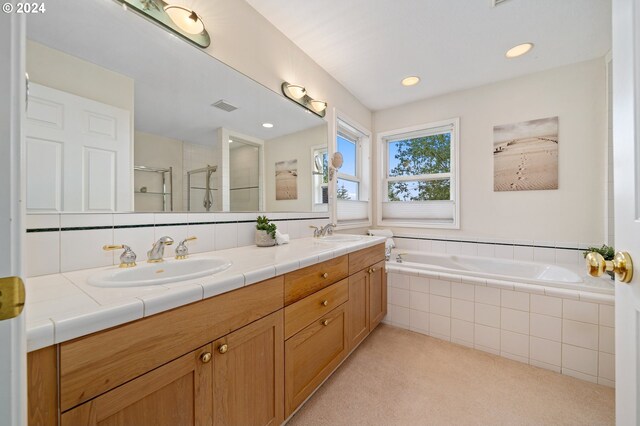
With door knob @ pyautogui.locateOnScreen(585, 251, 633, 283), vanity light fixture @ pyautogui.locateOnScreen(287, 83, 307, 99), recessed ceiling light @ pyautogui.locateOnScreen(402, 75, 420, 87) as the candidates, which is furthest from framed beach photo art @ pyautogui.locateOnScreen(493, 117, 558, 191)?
door knob @ pyautogui.locateOnScreen(585, 251, 633, 283)

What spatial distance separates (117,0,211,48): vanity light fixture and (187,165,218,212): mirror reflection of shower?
0.67m

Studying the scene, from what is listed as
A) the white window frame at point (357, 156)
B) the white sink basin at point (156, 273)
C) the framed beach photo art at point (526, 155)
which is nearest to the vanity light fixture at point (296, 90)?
the white window frame at point (357, 156)

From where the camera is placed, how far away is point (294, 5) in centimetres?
161

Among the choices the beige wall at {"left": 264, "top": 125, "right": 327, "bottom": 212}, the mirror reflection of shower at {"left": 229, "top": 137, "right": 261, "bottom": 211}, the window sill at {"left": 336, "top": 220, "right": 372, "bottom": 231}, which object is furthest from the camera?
the window sill at {"left": 336, "top": 220, "right": 372, "bottom": 231}

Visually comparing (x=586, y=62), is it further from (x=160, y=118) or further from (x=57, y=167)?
(x=57, y=167)

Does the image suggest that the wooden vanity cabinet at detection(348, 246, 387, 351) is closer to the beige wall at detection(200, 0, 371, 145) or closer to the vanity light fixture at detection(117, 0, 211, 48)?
the beige wall at detection(200, 0, 371, 145)

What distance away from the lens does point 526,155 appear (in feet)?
7.78

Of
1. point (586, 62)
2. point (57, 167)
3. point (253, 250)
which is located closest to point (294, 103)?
point (253, 250)

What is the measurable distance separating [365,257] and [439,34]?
1.80m

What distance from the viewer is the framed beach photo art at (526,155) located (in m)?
2.28

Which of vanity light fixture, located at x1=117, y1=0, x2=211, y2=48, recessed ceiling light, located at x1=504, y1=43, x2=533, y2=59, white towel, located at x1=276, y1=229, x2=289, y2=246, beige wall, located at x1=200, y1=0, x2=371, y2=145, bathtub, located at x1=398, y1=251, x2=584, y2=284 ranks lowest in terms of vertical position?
bathtub, located at x1=398, y1=251, x2=584, y2=284

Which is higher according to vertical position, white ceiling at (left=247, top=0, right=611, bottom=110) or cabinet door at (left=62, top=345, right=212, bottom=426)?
white ceiling at (left=247, top=0, right=611, bottom=110)

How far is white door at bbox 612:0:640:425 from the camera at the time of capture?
0.53m

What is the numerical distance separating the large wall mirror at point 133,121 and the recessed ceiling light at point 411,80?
1523 mm
